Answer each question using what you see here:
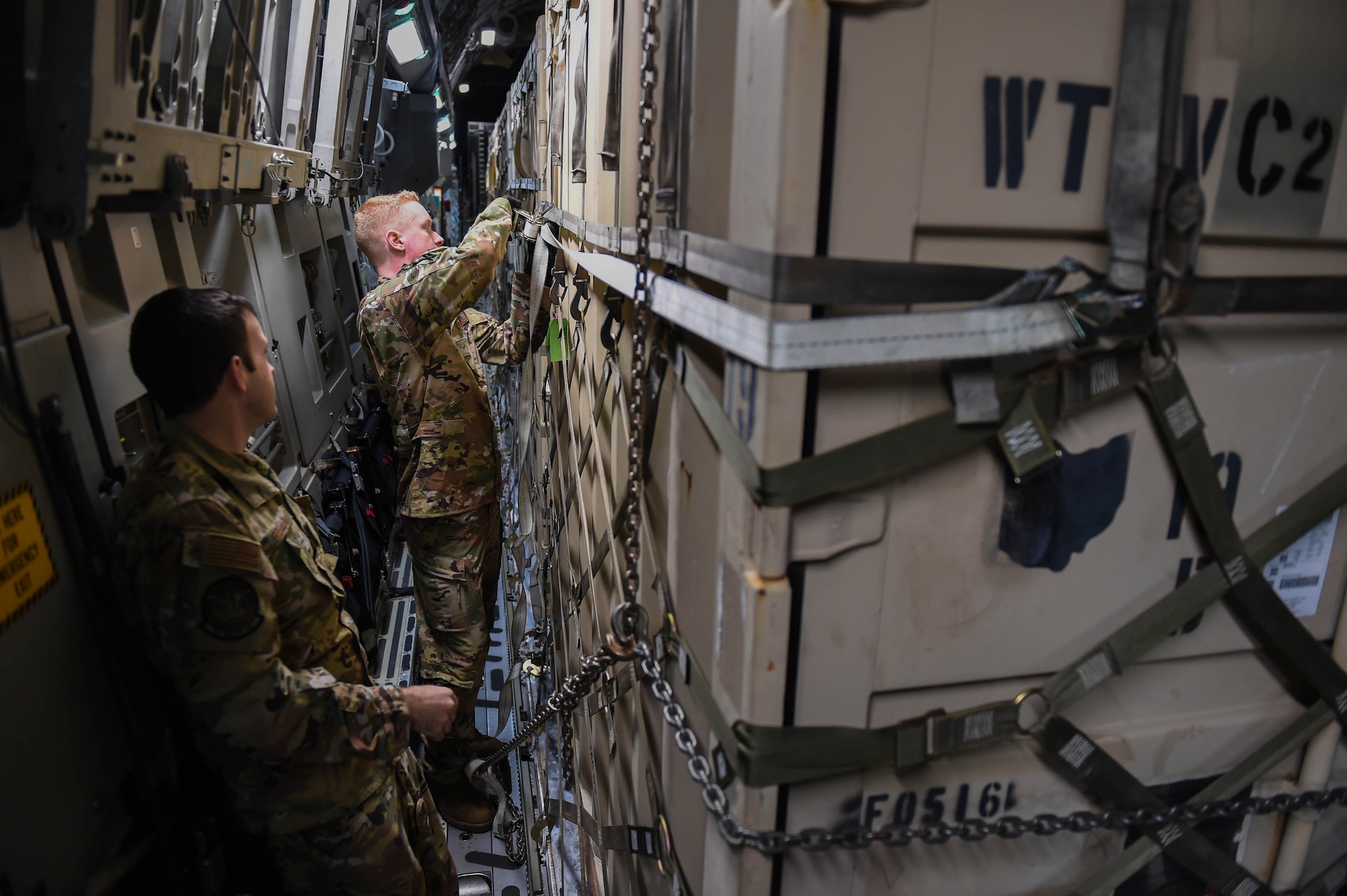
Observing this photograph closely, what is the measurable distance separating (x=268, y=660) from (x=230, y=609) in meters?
0.16

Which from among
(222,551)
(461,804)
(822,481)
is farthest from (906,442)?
(461,804)

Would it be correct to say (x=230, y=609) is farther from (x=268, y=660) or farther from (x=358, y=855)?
(x=358, y=855)

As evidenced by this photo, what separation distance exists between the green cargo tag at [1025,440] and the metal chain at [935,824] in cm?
66

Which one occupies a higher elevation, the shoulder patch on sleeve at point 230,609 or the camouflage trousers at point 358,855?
the shoulder patch on sleeve at point 230,609

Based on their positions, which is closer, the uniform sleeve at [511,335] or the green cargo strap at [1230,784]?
the green cargo strap at [1230,784]

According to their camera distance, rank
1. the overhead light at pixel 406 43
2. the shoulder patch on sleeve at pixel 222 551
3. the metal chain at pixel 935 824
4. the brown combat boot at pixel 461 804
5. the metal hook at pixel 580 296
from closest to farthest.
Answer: the metal chain at pixel 935 824 < the shoulder patch on sleeve at pixel 222 551 < the metal hook at pixel 580 296 < the brown combat boot at pixel 461 804 < the overhead light at pixel 406 43

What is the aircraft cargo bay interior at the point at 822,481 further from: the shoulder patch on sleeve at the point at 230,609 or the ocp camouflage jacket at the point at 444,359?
the ocp camouflage jacket at the point at 444,359

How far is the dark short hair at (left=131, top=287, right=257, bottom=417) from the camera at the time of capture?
1779 mm

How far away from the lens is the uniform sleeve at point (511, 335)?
3.96 meters

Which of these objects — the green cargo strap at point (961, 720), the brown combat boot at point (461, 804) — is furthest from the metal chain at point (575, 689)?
the brown combat boot at point (461, 804)

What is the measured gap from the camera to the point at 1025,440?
1181 mm

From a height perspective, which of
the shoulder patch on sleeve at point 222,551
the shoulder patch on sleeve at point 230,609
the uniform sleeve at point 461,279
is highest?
the uniform sleeve at point 461,279

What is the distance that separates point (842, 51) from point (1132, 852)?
5.21 ft

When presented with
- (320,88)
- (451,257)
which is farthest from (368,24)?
(451,257)
